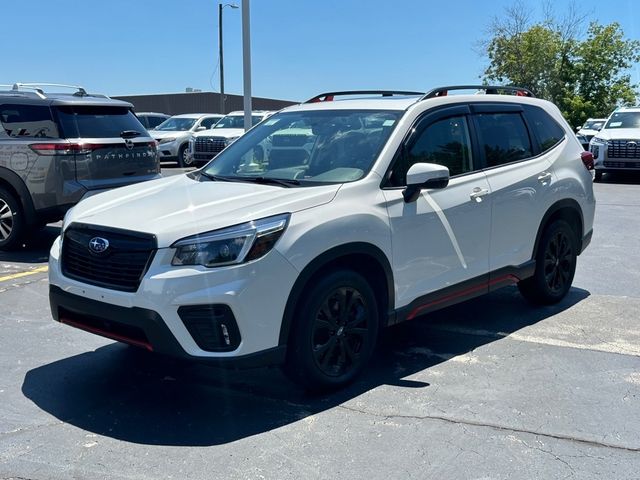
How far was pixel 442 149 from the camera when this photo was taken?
4984 millimetres

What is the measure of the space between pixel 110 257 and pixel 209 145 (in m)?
15.4

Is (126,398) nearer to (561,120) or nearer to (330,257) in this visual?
(330,257)

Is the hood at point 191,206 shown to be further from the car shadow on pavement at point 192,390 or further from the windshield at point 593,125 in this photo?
the windshield at point 593,125

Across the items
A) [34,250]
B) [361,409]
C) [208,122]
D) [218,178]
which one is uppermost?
[208,122]

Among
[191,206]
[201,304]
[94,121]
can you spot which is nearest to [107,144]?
[94,121]

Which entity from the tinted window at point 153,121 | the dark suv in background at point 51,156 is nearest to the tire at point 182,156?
the tinted window at point 153,121

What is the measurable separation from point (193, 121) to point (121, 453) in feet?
64.0

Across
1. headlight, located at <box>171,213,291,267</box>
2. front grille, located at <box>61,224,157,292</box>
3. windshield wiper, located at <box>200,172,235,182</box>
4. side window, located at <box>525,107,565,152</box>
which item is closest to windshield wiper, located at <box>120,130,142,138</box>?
windshield wiper, located at <box>200,172,235,182</box>

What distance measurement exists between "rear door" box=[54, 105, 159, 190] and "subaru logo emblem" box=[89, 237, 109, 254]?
4.37 meters

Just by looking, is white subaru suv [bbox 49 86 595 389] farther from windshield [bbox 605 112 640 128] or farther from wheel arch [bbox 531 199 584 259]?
windshield [bbox 605 112 640 128]

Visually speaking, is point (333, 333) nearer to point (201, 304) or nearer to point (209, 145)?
point (201, 304)

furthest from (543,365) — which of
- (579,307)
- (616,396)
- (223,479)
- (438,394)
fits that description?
(223,479)

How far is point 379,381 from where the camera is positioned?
14.7 ft

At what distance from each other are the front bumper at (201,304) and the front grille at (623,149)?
15.5 meters
